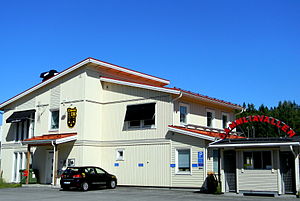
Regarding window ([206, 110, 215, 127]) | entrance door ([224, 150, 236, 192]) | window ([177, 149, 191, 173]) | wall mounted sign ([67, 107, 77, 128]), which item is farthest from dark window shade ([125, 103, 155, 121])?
entrance door ([224, 150, 236, 192])

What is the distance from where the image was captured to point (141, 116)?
25.8m

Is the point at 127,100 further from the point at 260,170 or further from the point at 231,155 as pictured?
the point at 260,170

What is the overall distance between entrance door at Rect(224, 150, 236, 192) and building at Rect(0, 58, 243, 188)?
54.6 inches

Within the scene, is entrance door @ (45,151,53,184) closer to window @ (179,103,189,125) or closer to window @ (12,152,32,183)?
window @ (12,152,32,183)

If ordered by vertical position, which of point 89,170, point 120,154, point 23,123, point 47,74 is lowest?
point 89,170

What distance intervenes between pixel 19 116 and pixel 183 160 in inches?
568

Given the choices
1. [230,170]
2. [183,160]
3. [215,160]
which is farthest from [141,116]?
[230,170]

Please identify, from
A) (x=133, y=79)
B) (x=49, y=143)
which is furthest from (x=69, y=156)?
(x=133, y=79)

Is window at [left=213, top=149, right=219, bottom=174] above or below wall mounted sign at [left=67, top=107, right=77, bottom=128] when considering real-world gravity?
below

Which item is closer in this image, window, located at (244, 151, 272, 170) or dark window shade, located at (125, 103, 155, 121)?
window, located at (244, 151, 272, 170)

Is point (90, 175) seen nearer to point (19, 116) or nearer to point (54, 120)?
point (54, 120)

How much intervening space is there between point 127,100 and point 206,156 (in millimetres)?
7333

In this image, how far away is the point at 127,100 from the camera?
27.2 metres

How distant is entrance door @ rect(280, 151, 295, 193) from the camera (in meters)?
19.5
